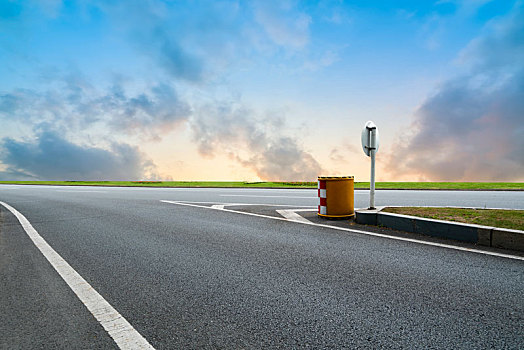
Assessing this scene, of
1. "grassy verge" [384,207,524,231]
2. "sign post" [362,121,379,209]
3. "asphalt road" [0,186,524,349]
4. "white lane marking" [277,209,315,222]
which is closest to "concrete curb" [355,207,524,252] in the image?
"grassy verge" [384,207,524,231]

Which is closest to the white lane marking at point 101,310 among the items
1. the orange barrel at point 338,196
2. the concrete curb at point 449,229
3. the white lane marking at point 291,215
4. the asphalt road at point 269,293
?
the asphalt road at point 269,293

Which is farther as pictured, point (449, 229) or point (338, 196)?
point (338, 196)

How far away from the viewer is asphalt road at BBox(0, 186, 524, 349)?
2.57 meters

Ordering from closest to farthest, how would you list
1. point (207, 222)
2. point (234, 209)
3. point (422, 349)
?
point (422, 349), point (207, 222), point (234, 209)

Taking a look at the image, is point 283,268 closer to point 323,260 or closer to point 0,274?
point 323,260

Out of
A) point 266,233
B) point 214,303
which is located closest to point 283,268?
point 214,303

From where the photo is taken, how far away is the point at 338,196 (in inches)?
315

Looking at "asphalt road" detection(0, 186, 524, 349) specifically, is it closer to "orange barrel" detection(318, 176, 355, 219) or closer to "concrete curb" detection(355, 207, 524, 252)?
"concrete curb" detection(355, 207, 524, 252)

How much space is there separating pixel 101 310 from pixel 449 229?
18.1 ft

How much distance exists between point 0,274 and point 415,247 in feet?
19.3

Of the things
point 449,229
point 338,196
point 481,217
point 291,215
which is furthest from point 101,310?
point 481,217

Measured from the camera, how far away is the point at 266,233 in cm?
659

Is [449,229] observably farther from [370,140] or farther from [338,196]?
[370,140]

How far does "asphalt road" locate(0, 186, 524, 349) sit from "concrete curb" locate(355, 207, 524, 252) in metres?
0.74
